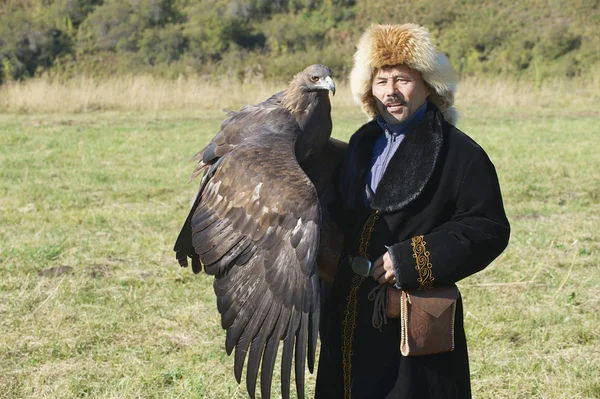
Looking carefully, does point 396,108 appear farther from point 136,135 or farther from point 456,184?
point 136,135

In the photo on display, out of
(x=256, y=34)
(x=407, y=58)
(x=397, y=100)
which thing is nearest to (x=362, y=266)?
(x=397, y=100)

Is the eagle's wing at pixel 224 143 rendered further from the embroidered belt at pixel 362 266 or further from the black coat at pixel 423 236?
the embroidered belt at pixel 362 266

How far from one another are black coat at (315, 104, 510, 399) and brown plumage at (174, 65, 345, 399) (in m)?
0.22

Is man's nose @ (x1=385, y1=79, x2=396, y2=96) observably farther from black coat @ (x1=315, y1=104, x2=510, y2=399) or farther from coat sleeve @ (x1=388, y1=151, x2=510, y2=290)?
coat sleeve @ (x1=388, y1=151, x2=510, y2=290)

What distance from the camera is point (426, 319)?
2.66m

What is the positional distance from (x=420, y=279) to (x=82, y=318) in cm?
297

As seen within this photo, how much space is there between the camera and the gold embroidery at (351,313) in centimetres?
282

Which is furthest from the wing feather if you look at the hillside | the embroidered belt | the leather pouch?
the hillside

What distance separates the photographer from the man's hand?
8.80 feet

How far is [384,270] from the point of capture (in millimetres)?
2713

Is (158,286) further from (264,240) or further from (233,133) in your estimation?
(264,240)

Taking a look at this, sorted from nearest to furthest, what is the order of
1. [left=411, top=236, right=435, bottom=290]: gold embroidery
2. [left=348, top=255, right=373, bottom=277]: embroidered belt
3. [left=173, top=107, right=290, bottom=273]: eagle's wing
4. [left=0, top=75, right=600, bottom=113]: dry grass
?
[left=411, top=236, right=435, bottom=290]: gold embroidery < [left=348, top=255, right=373, bottom=277]: embroidered belt < [left=173, top=107, right=290, bottom=273]: eagle's wing < [left=0, top=75, right=600, bottom=113]: dry grass

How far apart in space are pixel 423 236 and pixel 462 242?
0.14 meters

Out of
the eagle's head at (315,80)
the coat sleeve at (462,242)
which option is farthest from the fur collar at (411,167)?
the eagle's head at (315,80)
